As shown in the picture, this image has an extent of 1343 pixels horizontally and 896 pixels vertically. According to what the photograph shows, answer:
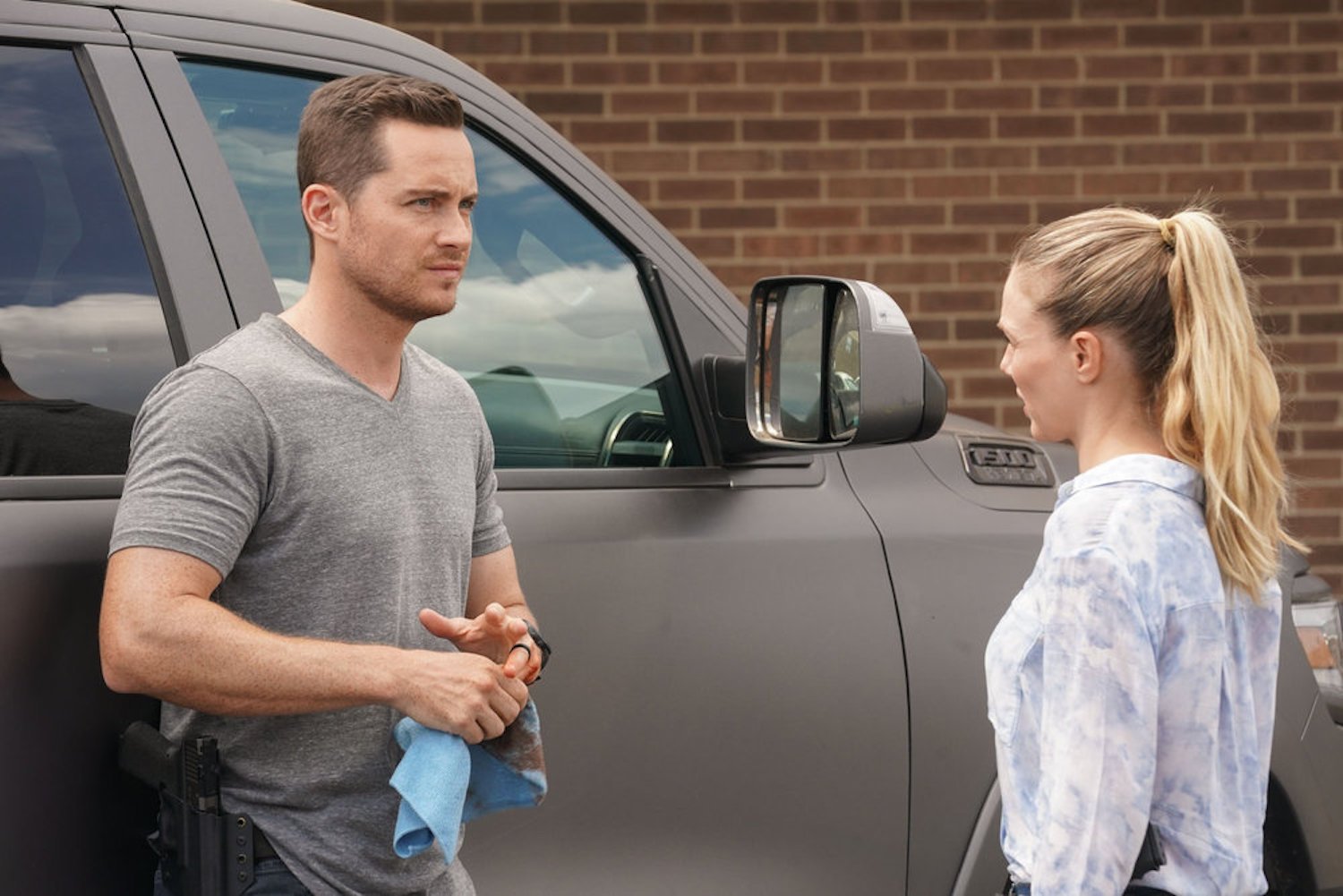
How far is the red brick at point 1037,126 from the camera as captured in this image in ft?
20.9

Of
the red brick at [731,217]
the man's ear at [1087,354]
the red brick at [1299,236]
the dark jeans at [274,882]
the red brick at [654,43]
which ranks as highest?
the red brick at [654,43]

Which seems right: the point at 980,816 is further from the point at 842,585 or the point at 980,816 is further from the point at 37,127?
the point at 37,127

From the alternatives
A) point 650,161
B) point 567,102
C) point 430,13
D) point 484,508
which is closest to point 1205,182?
point 650,161

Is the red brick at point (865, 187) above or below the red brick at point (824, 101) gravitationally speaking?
below

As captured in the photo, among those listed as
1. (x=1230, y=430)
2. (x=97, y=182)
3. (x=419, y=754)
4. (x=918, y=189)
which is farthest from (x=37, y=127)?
(x=918, y=189)

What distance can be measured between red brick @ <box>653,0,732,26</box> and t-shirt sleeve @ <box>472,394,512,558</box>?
4222 mm

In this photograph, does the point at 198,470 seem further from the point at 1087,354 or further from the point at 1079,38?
the point at 1079,38

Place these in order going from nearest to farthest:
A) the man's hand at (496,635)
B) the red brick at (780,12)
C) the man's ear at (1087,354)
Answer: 1. the man's ear at (1087,354)
2. the man's hand at (496,635)
3. the red brick at (780,12)

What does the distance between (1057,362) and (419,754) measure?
0.82m

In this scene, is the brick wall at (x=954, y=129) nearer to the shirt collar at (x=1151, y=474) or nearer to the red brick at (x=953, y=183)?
the red brick at (x=953, y=183)

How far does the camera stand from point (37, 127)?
2311 millimetres

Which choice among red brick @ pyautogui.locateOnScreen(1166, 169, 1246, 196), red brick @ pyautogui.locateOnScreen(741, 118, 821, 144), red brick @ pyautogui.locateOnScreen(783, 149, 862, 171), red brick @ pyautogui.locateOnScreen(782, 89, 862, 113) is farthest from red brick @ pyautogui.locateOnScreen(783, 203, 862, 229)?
red brick @ pyautogui.locateOnScreen(1166, 169, 1246, 196)

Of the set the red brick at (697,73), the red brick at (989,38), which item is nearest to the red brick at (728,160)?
the red brick at (697,73)

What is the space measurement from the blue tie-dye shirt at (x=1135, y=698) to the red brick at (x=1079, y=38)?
15.8ft
